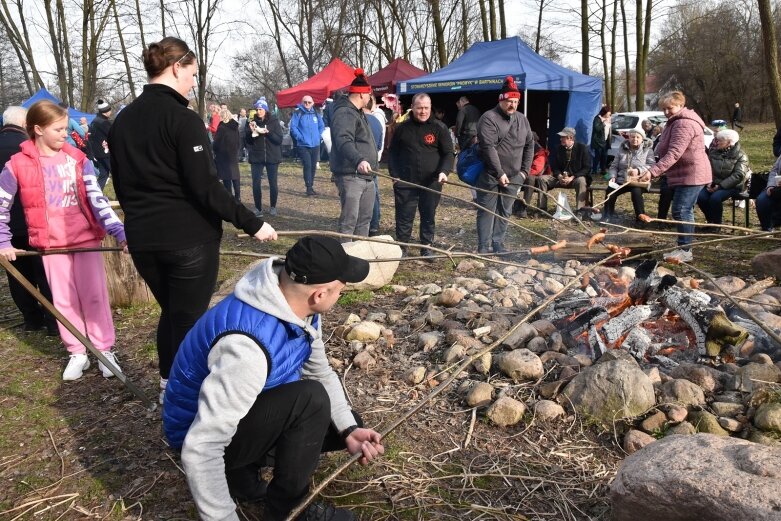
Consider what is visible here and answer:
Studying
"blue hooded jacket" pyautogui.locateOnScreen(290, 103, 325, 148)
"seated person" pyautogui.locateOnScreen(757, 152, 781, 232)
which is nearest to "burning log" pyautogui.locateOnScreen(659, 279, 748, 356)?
"seated person" pyautogui.locateOnScreen(757, 152, 781, 232)

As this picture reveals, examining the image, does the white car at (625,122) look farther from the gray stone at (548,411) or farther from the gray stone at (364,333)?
the gray stone at (548,411)

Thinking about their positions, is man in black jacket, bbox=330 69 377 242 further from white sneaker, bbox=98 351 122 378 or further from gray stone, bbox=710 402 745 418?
gray stone, bbox=710 402 745 418

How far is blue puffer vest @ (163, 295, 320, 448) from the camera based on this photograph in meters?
1.93

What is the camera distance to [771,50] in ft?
31.2

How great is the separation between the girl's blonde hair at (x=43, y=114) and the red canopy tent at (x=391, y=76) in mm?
14970

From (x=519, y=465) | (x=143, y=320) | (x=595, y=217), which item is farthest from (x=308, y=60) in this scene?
(x=519, y=465)

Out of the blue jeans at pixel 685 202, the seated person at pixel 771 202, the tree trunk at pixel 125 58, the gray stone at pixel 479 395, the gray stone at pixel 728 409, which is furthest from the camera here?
the tree trunk at pixel 125 58

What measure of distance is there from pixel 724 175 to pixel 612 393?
19.4 ft

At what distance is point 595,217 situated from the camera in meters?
8.91

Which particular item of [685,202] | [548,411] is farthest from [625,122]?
[548,411]

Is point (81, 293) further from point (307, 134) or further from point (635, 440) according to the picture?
point (307, 134)

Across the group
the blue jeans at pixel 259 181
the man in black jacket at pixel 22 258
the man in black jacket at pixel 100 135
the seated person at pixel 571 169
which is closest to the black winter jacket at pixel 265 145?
the blue jeans at pixel 259 181

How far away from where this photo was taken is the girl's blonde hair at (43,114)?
134 inches

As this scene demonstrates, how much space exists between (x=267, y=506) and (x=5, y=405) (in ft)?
7.11
